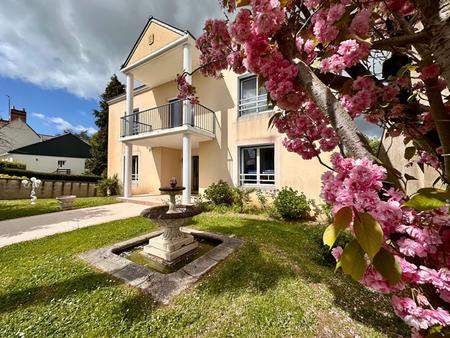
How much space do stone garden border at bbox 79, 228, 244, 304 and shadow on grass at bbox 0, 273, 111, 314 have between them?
24 centimetres

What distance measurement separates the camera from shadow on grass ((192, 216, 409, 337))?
88.5 inches

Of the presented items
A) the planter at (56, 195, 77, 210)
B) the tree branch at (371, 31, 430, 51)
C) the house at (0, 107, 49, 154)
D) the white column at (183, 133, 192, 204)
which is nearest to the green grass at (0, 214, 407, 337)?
the tree branch at (371, 31, 430, 51)

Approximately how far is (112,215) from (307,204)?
7278 millimetres

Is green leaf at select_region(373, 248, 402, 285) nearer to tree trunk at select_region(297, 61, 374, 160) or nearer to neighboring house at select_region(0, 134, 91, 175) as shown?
tree trunk at select_region(297, 61, 374, 160)

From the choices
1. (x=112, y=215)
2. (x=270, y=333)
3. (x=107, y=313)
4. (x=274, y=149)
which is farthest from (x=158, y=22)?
(x=270, y=333)

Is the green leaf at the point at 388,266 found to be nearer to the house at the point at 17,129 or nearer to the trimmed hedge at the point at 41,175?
the trimmed hedge at the point at 41,175

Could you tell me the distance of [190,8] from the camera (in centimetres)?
620

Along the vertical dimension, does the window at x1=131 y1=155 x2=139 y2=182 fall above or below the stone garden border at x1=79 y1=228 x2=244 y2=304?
above

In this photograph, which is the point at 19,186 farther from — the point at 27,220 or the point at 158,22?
the point at 158,22

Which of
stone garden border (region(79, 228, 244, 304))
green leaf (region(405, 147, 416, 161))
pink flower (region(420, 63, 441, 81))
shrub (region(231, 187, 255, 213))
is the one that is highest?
pink flower (region(420, 63, 441, 81))

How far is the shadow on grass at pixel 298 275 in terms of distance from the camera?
2.25 meters

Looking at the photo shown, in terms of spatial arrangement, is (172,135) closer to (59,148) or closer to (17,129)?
(59,148)

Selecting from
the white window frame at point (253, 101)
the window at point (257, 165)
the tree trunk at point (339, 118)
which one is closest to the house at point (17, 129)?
the white window frame at point (253, 101)

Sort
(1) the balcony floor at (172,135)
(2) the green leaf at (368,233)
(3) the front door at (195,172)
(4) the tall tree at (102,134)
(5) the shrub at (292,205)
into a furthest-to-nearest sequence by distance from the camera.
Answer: (4) the tall tree at (102,134) → (3) the front door at (195,172) → (1) the balcony floor at (172,135) → (5) the shrub at (292,205) → (2) the green leaf at (368,233)
